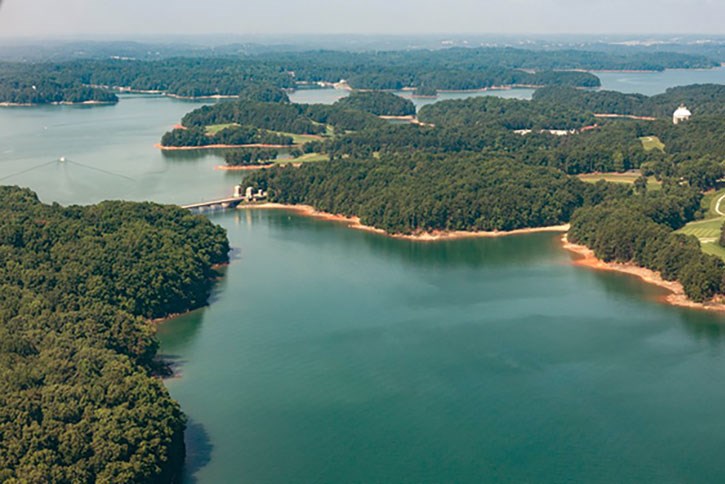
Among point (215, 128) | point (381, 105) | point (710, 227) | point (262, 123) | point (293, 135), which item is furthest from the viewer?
point (381, 105)

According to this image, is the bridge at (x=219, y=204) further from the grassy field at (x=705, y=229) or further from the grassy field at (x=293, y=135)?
the grassy field at (x=705, y=229)

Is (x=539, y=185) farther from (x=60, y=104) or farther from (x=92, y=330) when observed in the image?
(x=60, y=104)

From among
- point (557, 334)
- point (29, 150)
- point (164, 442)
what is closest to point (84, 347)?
point (164, 442)

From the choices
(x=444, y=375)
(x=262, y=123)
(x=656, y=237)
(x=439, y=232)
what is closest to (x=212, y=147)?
(x=262, y=123)

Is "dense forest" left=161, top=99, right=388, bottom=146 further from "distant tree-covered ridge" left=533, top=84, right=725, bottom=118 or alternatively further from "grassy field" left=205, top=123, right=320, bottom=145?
"distant tree-covered ridge" left=533, top=84, right=725, bottom=118

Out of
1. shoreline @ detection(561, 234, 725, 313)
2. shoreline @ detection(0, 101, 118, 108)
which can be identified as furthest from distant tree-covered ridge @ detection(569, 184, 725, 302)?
shoreline @ detection(0, 101, 118, 108)

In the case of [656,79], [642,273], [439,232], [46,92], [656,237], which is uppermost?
[656,79]
